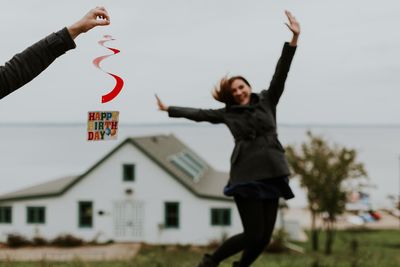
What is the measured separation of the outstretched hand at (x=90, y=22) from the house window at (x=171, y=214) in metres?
34.8

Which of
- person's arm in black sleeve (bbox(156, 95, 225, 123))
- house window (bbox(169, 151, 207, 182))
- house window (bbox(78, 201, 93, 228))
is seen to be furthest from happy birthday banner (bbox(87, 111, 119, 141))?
house window (bbox(78, 201, 93, 228))

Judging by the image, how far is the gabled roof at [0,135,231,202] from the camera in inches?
1464

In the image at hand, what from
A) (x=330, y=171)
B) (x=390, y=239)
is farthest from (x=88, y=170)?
(x=390, y=239)

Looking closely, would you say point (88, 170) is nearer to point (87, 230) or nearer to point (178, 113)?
point (87, 230)

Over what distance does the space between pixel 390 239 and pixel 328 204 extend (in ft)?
38.6

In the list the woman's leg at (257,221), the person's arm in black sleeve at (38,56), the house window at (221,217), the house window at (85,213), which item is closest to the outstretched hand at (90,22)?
the person's arm in black sleeve at (38,56)

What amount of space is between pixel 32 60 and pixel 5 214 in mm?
38752

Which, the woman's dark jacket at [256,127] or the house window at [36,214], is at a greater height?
the woman's dark jacket at [256,127]

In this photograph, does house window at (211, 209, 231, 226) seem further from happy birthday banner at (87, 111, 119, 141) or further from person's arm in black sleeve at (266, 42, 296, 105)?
happy birthday banner at (87, 111, 119, 141)

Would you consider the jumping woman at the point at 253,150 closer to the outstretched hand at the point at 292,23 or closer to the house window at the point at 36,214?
the outstretched hand at the point at 292,23

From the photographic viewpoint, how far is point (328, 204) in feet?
121

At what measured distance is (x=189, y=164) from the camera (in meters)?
40.8

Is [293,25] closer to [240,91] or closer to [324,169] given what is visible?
[240,91]

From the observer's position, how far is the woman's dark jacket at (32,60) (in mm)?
2734
